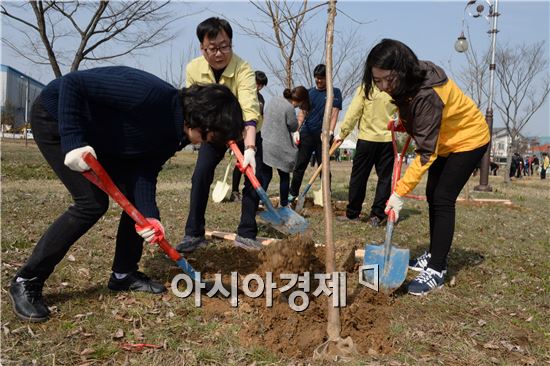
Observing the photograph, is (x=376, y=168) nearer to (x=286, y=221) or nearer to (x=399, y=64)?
(x=286, y=221)

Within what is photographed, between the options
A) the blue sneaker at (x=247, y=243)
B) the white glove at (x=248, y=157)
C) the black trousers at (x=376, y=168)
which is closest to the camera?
the white glove at (x=248, y=157)

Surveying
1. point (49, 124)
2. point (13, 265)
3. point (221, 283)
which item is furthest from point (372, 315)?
point (13, 265)

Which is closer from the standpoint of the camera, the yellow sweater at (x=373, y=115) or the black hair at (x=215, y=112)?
the black hair at (x=215, y=112)

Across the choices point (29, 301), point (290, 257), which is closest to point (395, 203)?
point (290, 257)

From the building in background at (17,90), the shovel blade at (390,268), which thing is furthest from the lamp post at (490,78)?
the building in background at (17,90)

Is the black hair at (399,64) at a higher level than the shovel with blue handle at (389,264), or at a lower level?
higher

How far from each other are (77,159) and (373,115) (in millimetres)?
3769

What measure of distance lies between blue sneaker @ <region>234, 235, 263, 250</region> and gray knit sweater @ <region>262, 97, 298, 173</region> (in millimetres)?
2192

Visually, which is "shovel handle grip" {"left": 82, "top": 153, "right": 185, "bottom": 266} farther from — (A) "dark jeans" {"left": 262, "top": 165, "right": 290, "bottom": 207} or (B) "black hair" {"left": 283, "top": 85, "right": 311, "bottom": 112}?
(B) "black hair" {"left": 283, "top": 85, "right": 311, "bottom": 112}

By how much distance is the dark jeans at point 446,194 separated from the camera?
10.7 ft

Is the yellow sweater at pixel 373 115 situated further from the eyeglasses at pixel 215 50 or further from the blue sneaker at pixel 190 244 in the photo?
the blue sneaker at pixel 190 244

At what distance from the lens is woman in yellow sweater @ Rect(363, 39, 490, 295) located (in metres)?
2.84

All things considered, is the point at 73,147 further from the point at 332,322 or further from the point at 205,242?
the point at 205,242

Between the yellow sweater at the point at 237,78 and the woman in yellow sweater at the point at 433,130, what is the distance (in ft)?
3.42
